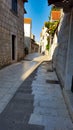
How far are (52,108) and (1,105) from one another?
45.5 inches

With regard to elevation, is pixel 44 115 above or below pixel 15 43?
below

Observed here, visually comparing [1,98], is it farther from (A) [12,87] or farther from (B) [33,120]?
(B) [33,120]

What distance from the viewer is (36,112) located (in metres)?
3.22

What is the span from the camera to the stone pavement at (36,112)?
8.92ft

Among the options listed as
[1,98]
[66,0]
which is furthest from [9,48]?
[66,0]

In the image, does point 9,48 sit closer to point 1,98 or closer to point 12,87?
point 12,87

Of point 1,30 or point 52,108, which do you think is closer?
point 52,108

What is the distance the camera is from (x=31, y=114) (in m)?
3.13

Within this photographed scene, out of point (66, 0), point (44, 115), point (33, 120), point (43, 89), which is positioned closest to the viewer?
point (33, 120)

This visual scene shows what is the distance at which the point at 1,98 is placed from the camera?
3.94 meters

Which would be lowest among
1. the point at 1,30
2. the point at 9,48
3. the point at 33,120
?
the point at 33,120

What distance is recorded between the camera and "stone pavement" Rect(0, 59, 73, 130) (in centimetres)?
272

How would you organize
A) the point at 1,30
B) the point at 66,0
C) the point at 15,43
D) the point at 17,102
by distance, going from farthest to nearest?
the point at 15,43 < the point at 1,30 < the point at 17,102 < the point at 66,0

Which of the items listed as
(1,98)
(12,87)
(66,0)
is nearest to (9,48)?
(12,87)
